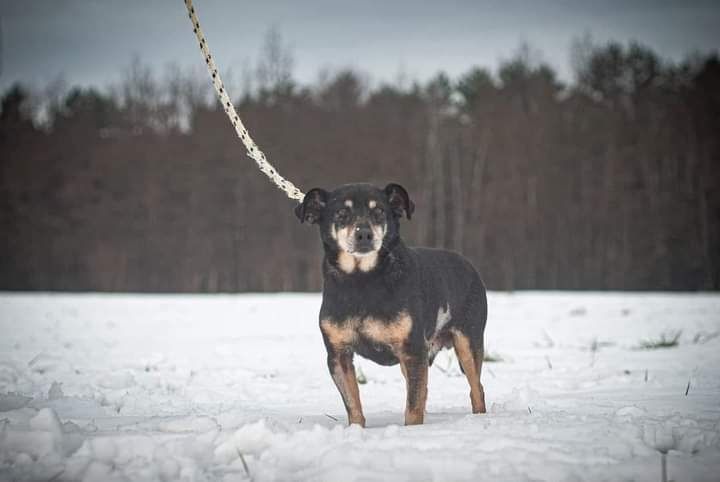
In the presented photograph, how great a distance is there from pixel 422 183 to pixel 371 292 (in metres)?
24.4

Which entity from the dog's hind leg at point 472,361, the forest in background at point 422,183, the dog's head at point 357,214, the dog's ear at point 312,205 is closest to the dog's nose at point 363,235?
the dog's head at point 357,214

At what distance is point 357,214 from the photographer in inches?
161

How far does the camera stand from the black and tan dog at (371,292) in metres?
3.95

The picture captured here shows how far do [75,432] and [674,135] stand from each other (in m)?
26.7

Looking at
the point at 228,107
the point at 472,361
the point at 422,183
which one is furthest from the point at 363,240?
the point at 422,183

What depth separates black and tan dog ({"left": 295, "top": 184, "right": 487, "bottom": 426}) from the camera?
3.95m

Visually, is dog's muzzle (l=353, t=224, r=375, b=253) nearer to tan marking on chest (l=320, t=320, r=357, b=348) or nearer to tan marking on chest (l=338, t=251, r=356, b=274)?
tan marking on chest (l=338, t=251, r=356, b=274)

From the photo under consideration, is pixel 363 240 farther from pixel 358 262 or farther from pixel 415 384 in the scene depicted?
pixel 415 384

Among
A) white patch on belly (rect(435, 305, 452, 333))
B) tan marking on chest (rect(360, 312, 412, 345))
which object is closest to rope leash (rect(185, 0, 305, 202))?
tan marking on chest (rect(360, 312, 412, 345))

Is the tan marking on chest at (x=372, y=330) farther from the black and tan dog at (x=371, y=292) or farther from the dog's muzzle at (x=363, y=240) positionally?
the dog's muzzle at (x=363, y=240)

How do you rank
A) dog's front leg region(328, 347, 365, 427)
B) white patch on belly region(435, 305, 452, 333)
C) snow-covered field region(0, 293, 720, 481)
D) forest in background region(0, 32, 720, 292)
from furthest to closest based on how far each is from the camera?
forest in background region(0, 32, 720, 292)
white patch on belly region(435, 305, 452, 333)
dog's front leg region(328, 347, 365, 427)
snow-covered field region(0, 293, 720, 481)

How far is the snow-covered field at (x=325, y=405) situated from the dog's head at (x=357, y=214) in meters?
1.14

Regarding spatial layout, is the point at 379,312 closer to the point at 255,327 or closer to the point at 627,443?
the point at 627,443

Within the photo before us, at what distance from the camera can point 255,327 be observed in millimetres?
11969
